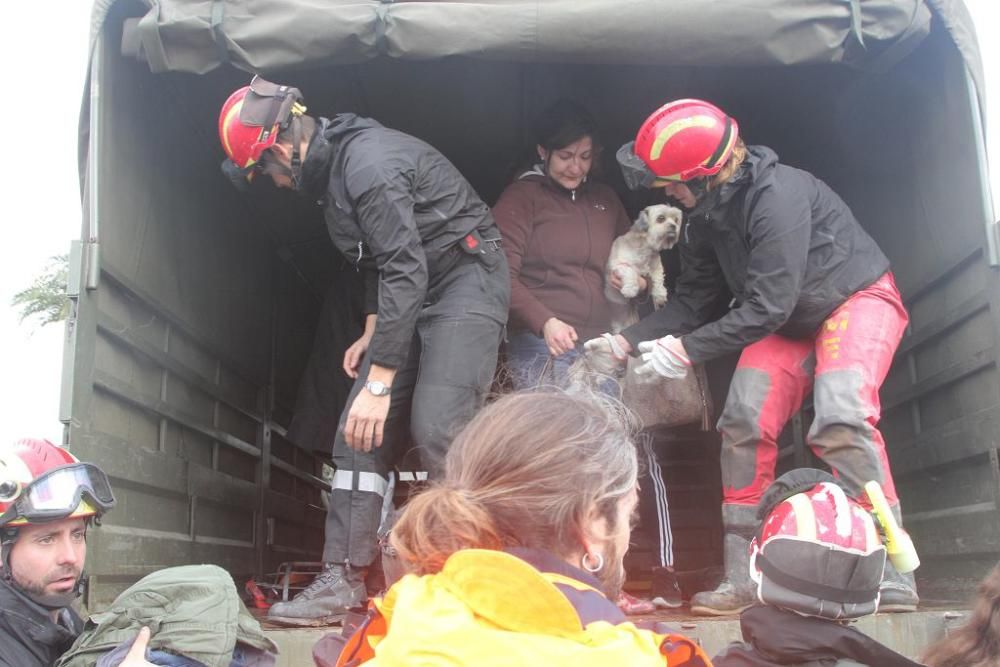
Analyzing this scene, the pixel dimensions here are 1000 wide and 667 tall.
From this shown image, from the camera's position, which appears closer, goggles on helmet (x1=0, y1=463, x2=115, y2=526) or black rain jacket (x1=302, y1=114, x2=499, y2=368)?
goggles on helmet (x1=0, y1=463, x2=115, y2=526)

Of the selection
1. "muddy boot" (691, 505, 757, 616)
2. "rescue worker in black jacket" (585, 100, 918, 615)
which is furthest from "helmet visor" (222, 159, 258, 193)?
"muddy boot" (691, 505, 757, 616)

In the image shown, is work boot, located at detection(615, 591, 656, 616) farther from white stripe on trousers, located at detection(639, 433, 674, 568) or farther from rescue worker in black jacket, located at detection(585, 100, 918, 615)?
white stripe on trousers, located at detection(639, 433, 674, 568)

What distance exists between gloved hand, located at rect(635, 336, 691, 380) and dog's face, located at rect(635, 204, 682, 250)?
997mm

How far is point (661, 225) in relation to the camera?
4492 mm

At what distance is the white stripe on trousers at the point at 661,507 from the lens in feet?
13.9

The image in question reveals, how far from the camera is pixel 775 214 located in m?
3.39

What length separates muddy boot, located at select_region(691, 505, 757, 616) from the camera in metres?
3.30

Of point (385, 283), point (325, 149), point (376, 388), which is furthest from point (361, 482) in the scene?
point (325, 149)

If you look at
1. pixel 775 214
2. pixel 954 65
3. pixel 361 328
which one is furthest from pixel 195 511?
pixel 954 65

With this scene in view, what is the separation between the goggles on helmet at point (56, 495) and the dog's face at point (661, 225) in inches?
103

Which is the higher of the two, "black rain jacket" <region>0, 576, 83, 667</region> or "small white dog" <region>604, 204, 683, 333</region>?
"small white dog" <region>604, 204, 683, 333</region>

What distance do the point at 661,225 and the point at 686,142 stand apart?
1070 mm

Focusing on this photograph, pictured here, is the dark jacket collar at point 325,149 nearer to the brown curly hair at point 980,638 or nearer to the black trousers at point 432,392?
the black trousers at point 432,392

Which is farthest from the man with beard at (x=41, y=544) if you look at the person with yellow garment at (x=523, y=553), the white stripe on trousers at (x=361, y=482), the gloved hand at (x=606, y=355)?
the gloved hand at (x=606, y=355)
